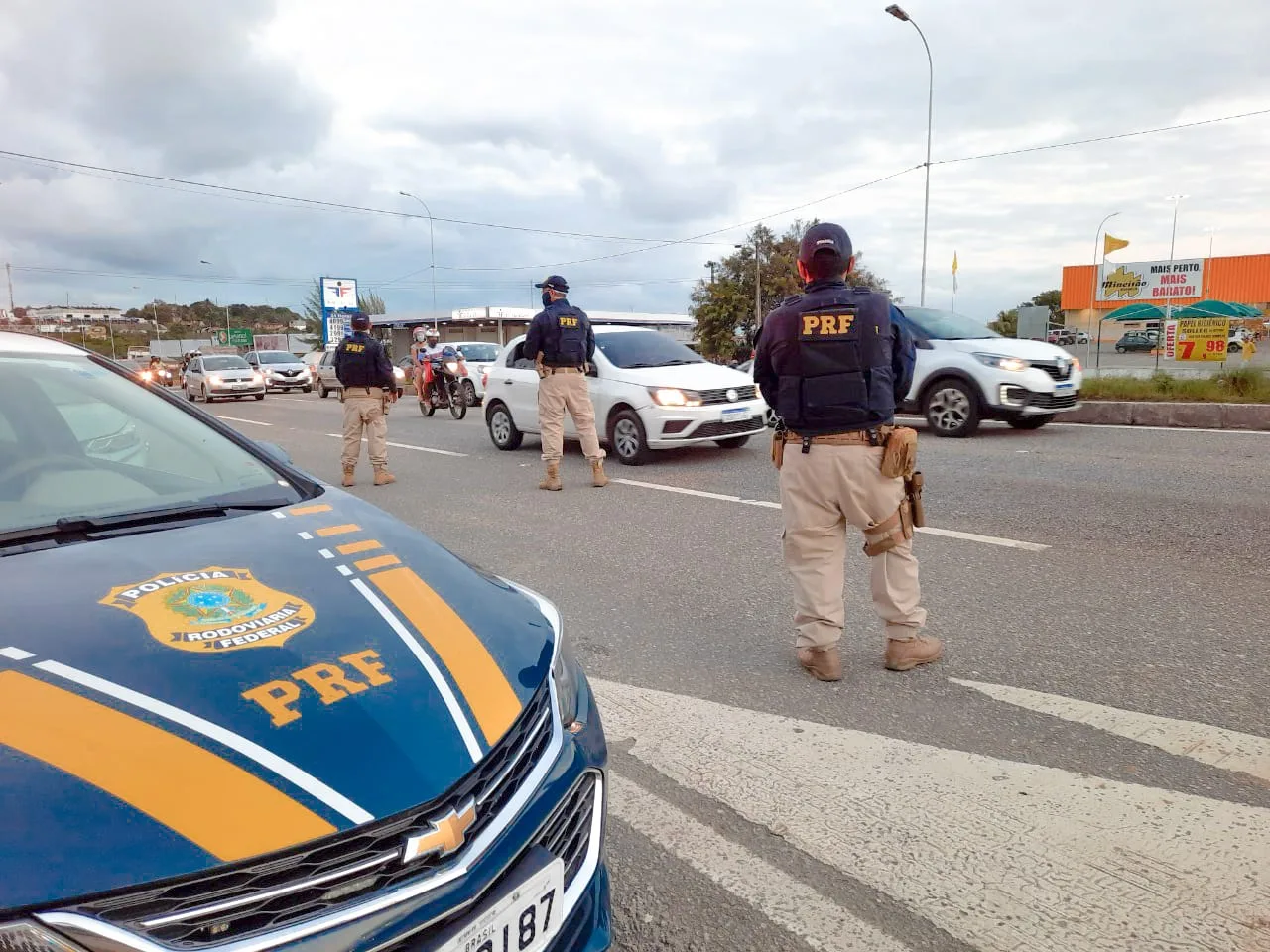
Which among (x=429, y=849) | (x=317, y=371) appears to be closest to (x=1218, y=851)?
(x=429, y=849)

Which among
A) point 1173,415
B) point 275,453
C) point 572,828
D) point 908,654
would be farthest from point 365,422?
point 1173,415

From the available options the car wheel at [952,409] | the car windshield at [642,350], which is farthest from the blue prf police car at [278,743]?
the car wheel at [952,409]

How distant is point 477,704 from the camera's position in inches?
65.4

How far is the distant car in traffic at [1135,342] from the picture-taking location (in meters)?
53.5

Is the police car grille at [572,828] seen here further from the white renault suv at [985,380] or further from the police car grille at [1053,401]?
the police car grille at [1053,401]

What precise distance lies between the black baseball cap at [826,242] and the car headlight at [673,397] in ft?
18.2

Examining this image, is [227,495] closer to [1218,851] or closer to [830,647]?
[830,647]

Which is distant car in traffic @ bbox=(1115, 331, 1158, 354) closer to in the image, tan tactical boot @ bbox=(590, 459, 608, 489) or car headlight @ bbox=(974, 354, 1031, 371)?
car headlight @ bbox=(974, 354, 1031, 371)

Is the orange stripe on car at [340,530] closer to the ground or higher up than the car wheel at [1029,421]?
higher up

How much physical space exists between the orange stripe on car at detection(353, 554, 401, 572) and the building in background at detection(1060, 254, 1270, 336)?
41630 mm

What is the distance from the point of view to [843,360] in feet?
11.4

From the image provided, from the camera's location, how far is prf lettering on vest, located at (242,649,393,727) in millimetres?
1519

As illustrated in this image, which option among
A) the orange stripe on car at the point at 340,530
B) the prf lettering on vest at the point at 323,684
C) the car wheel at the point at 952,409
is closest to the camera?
the prf lettering on vest at the point at 323,684

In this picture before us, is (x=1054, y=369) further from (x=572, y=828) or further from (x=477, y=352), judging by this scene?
(x=477, y=352)
